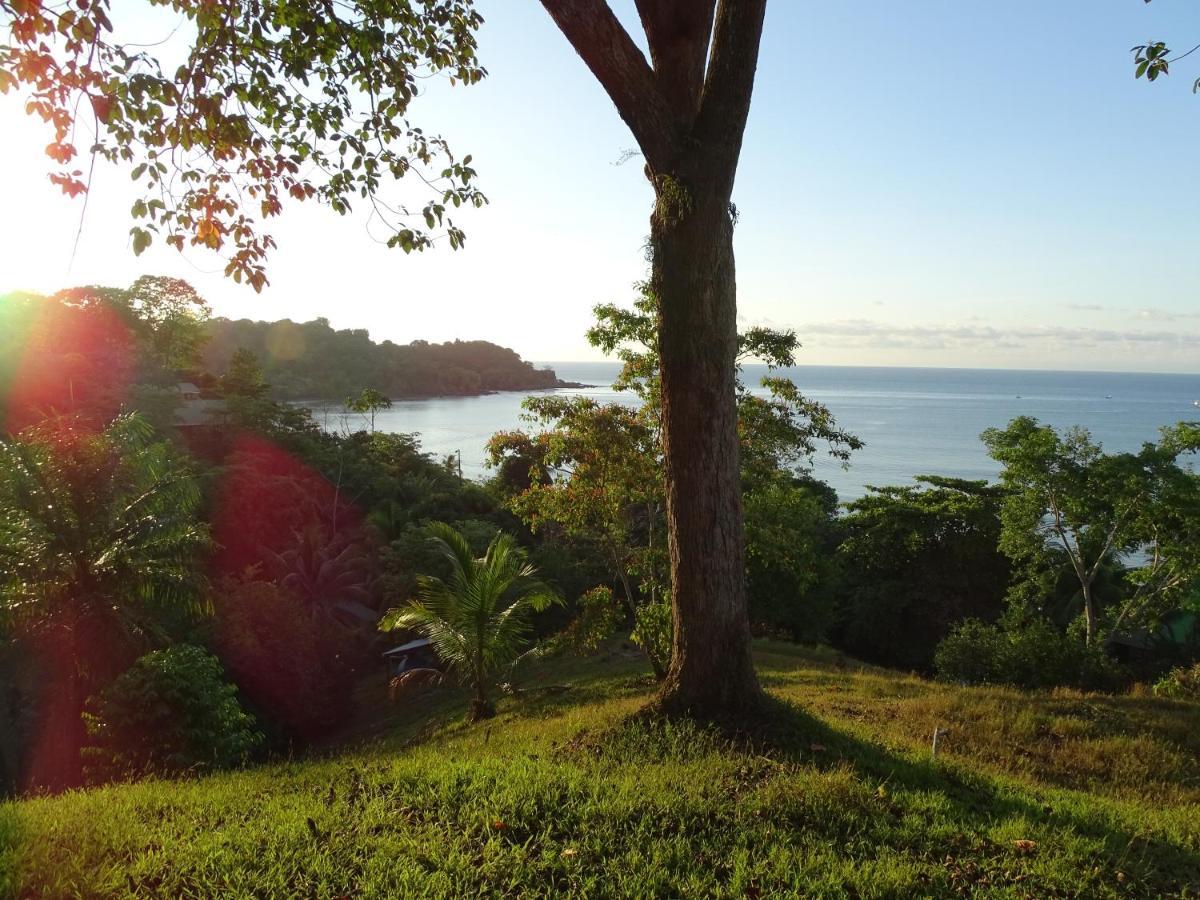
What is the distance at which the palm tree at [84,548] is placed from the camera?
12.3 meters

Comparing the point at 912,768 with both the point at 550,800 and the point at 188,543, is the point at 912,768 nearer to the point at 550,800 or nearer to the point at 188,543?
the point at 550,800

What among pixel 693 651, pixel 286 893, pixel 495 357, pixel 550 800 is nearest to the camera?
pixel 286 893

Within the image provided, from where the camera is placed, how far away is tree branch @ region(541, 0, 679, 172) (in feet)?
16.2

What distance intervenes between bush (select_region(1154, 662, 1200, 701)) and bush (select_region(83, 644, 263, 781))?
43.5 feet

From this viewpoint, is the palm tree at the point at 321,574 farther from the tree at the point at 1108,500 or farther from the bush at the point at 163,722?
the tree at the point at 1108,500

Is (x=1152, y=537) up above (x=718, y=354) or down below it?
below

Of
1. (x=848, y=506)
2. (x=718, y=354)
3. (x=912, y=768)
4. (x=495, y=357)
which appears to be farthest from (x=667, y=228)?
(x=495, y=357)

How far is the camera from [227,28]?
17.6 feet

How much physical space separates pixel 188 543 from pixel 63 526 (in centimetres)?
183

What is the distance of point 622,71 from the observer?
5.09 metres

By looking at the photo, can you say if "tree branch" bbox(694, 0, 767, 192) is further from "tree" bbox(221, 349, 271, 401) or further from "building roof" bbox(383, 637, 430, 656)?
"tree" bbox(221, 349, 271, 401)

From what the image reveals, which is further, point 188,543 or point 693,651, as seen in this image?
point 188,543

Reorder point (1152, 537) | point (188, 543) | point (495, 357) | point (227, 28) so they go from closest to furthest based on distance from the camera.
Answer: point (227, 28) < point (188, 543) < point (1152, 537) < point (495, 357)

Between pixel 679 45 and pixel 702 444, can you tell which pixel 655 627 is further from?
pixel 679 45
